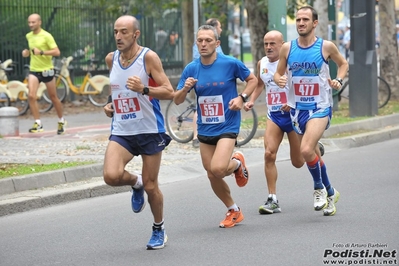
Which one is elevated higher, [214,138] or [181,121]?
[214,138]

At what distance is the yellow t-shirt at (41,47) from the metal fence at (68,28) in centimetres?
557

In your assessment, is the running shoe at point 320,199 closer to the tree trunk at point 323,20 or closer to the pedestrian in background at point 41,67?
the pedestrian in background at point 41,67

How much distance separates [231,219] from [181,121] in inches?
250

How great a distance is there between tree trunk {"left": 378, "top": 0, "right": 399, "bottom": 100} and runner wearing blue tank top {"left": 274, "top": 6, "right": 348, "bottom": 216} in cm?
1227

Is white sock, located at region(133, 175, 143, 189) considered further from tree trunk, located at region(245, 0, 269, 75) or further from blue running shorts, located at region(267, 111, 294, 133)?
tree trunk, located at region(245, 0, 269, 75)

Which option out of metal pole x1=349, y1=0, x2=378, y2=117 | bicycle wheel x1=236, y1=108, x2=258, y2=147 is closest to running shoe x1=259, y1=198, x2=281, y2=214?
bicycle wheel x1=236, y1=108, x2=258, y2=147

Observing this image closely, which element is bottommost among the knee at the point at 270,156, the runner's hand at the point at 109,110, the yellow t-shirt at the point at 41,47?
the knee at the point at 270,156

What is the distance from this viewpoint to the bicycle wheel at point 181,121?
1480 centimetres

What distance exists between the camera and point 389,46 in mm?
20844

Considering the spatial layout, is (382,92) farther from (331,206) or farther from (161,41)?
(331,206)

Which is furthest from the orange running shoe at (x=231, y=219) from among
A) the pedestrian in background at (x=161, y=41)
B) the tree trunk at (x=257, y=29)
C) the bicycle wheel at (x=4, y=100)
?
the pedestrian in background at (x=161, y=41)

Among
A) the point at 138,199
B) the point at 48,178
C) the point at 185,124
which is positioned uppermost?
the point at 185,124

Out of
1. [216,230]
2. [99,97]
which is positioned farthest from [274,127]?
[99,97]

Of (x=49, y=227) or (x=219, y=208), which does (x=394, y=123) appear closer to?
(x=219, y=208)
